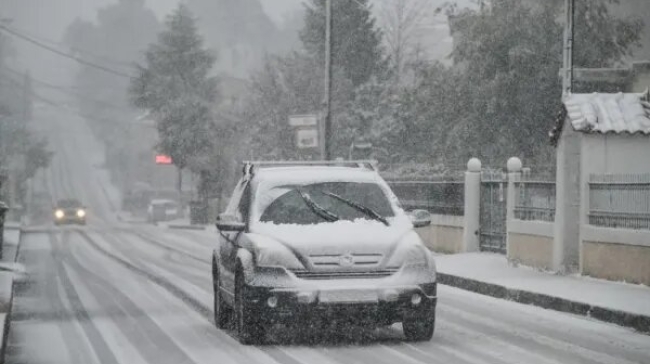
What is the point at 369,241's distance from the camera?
40.2 ft

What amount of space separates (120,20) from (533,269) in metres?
140

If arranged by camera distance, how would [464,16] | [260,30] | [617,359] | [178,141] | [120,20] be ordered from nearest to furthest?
[617,359], [464,16], [178,141], [120,20], [260,30]

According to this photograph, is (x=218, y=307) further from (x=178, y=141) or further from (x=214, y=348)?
(x=178, y=141)

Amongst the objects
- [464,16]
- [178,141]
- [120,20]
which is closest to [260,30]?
[120,20]

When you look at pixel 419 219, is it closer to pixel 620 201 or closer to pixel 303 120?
pixel 620 201

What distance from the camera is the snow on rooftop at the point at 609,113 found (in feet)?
67.4

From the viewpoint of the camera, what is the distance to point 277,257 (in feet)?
39.6

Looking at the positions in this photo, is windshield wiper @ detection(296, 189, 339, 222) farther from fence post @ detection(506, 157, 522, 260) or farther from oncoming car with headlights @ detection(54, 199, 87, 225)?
oncoming car with headlights @ detection(54, 199, 87, 225)

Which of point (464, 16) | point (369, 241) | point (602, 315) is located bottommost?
point (602, 315)

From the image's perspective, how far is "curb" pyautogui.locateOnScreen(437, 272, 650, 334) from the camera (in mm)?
14297

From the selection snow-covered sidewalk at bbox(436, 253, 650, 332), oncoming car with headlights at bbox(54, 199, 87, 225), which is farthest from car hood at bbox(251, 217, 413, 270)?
oncoming car with headlights at bbox(54, 199, 87, 225)

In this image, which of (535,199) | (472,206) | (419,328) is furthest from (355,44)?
(419,328)

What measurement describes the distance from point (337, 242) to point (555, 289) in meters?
6.57

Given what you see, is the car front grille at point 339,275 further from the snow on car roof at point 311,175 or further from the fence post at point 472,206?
the fence post at point 472,206
